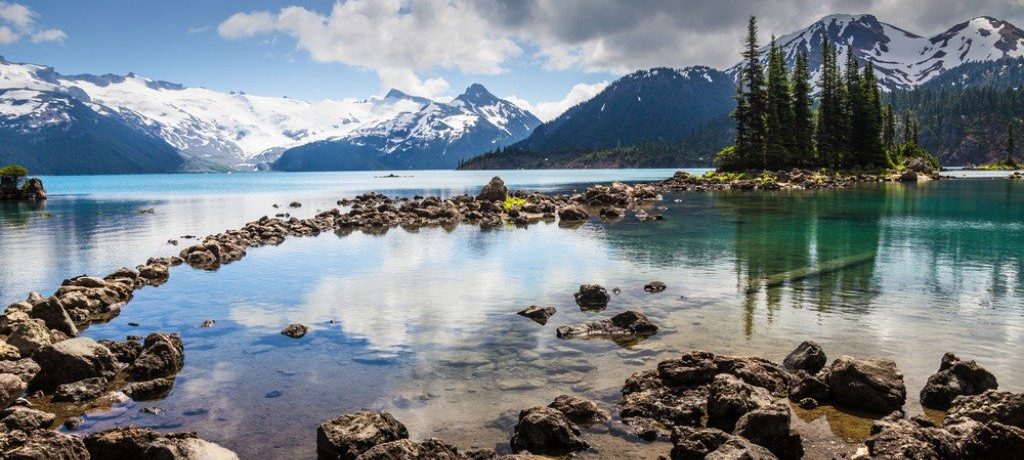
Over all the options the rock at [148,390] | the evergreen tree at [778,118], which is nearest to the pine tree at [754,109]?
the evergreen tree at [778,118]

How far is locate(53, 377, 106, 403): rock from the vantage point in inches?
625

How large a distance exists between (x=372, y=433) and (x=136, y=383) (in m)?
8.61

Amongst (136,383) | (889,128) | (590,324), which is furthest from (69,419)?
(889,128)

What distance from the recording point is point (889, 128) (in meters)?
172

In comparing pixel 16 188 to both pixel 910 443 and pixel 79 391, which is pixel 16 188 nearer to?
pixel 79 391

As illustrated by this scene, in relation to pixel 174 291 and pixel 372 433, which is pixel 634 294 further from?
pixel 174 291

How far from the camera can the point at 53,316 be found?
2202cm

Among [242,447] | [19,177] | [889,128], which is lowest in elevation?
[242,447]

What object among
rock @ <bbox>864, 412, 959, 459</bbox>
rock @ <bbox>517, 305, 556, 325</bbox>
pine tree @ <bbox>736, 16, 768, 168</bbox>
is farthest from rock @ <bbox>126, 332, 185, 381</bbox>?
pine tree @ <bbox>736, 16, 768, 168</bbox>

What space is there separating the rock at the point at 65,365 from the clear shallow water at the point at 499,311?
2.43 m

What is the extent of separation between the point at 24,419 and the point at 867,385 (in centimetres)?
1952

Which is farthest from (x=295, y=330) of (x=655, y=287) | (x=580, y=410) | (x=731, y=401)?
(x=655, y=287)

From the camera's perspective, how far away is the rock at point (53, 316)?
21.9m

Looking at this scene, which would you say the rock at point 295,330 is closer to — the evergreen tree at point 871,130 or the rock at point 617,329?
the rock at point 617,329
